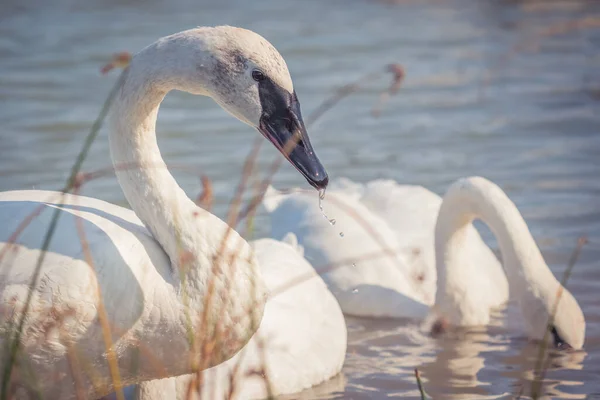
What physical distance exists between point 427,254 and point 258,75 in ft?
11.2

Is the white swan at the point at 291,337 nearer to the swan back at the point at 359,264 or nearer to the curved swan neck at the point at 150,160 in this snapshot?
the swan back at the point at 359,264

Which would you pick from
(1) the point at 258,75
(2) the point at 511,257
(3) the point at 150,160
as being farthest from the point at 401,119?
(1) the point at 258,75

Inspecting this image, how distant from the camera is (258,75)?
3.77m

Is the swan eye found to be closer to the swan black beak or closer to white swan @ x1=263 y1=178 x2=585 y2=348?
the swan black beak

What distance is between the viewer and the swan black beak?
3807mm

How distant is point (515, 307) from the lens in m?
6.71

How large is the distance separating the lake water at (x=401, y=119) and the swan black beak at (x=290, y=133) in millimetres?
350

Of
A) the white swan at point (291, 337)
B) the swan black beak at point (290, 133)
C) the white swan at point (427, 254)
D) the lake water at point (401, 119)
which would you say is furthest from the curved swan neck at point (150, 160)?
the white swan at point (427, 254)

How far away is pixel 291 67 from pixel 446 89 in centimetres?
198

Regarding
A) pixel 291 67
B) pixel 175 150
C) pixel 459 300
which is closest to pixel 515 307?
pixel 459 300

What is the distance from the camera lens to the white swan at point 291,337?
4977 mm

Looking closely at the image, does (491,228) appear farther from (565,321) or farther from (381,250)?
(565,321)

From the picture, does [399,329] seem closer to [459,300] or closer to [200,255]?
[459,300]

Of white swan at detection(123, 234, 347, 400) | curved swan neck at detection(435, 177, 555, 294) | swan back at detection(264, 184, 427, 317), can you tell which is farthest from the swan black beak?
swan back at detection(264, 184, 427, 317)
